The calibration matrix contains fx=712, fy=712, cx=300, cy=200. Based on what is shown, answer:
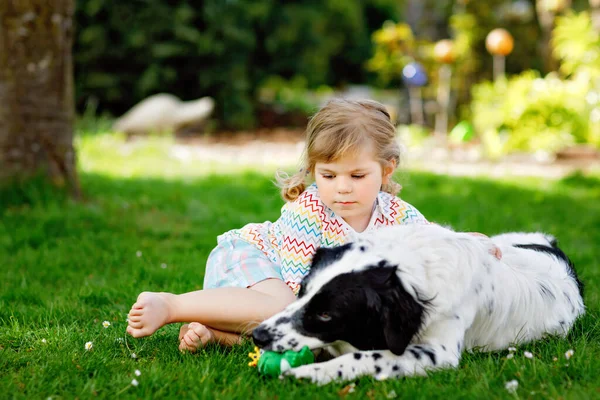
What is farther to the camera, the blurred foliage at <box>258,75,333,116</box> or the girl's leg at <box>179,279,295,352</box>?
the blurred foliage at <box>258,75,333,116</box>

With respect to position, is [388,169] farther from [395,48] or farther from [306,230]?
[395,48]

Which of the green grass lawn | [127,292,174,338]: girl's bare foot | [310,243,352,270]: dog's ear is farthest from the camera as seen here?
Result: [127,292,174,338]: girl's bare foot

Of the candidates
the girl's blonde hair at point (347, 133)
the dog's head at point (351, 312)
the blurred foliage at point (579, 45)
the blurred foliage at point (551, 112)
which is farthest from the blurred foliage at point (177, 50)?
the dog's head at point (351, 312)

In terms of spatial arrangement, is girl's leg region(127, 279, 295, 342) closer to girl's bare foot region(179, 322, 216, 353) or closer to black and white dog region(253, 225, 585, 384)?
girl's bare foot region(179, 322, 216, 353)

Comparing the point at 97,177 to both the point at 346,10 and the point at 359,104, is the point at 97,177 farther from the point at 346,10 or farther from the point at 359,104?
the point at 346,10

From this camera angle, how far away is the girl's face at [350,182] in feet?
11.8

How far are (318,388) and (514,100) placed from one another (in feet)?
27.3

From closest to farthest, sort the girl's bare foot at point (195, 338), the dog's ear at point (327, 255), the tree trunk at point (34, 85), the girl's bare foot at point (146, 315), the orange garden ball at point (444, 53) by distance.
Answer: the dog's ear at point (327, 255)
the girl's bare foot at point (146, 315)
the girl's bare foot at point (195, 338)
the tree trunk at point (34, 85)
the orange garden ball at point (444, 53)

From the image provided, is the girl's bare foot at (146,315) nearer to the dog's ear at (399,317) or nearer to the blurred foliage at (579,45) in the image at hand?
the dog's ear at (399,317)

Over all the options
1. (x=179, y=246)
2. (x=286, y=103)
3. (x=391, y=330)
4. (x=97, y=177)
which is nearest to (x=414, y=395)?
(x=391, y=330)

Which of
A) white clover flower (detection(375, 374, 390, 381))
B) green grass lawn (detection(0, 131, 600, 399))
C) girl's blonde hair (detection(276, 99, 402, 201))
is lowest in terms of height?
green grass lawn (detection(0, 131, 600, 399))

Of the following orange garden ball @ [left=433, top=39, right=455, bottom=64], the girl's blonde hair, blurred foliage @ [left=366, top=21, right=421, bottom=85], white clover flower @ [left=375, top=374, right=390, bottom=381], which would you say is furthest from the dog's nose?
blurred foliage @ [left=366, top=21, right=421, bottom=85]

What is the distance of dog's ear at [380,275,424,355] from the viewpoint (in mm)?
2801

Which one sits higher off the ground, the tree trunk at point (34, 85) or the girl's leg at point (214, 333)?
the tree trunk at point (34, 85)
